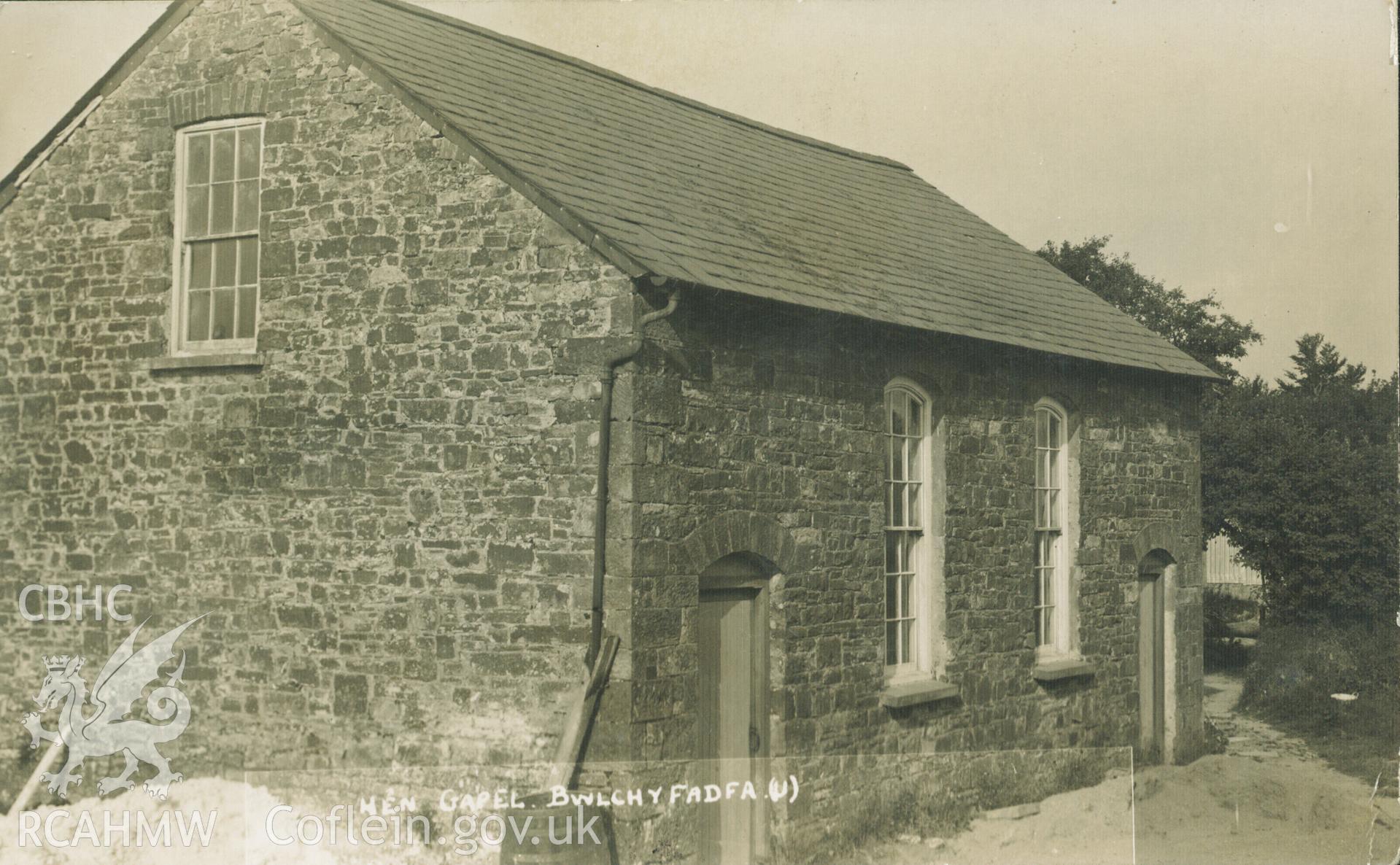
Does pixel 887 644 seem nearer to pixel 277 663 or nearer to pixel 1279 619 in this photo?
pixel 277 663

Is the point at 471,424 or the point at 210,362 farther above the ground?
the point at 210,362

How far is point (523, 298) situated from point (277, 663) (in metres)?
3.59

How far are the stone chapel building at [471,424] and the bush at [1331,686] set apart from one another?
668 centimetres

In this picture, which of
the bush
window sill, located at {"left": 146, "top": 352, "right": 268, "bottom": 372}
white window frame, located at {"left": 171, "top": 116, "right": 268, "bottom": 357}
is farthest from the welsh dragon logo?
the bush

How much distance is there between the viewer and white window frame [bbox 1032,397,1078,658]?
Answer: 50.1 ft

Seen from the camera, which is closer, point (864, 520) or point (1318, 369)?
point (864, 520)

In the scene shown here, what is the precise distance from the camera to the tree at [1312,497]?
882 inches

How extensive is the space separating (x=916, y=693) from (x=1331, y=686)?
Answer: 34.1ft

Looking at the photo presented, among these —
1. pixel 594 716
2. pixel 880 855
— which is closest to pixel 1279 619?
pixel 880 855

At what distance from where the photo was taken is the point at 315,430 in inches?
434

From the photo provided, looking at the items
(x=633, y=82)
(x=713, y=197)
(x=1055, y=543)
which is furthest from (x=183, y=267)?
(x=1055, y=543)

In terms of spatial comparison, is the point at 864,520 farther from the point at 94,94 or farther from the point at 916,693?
the point at 94,94

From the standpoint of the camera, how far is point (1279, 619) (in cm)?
2350

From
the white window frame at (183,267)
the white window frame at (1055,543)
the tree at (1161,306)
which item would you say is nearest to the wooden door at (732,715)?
the white window frame at (183,267)
